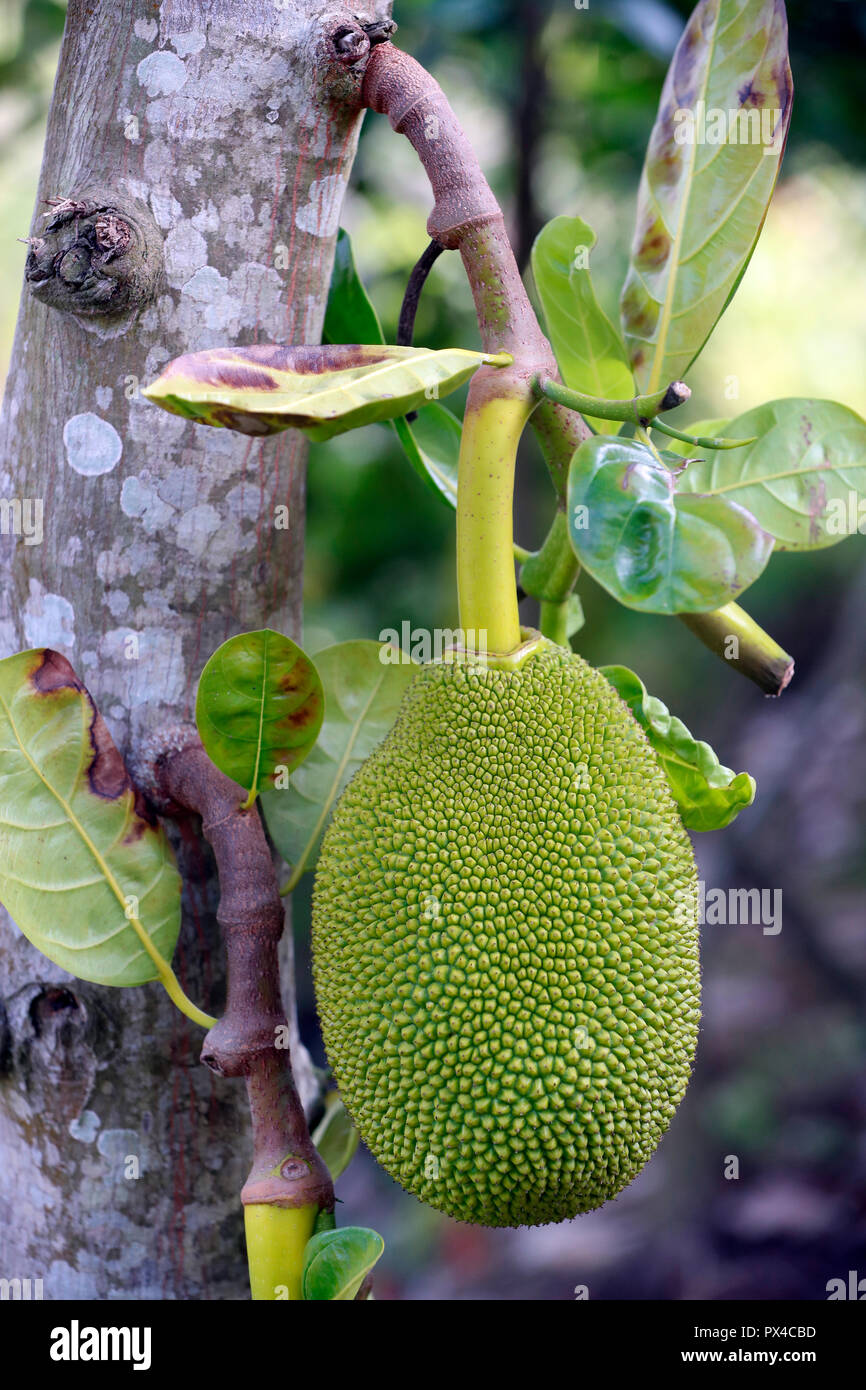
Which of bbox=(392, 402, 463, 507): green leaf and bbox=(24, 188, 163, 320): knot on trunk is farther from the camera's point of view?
bbox=(392, 402, 463, 507): green leaf

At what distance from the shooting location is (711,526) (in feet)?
1.75

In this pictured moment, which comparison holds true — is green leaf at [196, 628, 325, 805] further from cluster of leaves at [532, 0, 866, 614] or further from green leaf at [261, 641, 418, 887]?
cluster of leaves at [532, 0, 866, 614]

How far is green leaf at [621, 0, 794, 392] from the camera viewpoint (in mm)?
626

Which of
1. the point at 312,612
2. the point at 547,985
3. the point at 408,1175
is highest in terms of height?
the point at 312,612

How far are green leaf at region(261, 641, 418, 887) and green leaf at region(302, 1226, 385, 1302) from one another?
0.23m

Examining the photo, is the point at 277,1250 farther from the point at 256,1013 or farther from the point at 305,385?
the point at 305,385

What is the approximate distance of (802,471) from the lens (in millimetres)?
711

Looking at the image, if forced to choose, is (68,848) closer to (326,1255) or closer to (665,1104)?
(326,1255)

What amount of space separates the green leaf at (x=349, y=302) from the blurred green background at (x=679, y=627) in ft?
2.14

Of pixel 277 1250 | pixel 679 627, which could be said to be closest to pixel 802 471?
pixel 277 1250

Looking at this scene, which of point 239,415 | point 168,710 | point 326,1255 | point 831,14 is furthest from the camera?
point 831,14

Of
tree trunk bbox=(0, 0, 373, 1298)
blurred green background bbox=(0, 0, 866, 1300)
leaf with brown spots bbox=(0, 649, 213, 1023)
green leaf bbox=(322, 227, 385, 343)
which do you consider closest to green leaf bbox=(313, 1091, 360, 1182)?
tree trunk bbox=(0, 0, 373, 1298)

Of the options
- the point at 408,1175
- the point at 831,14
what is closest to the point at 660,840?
the point at 408,1175
